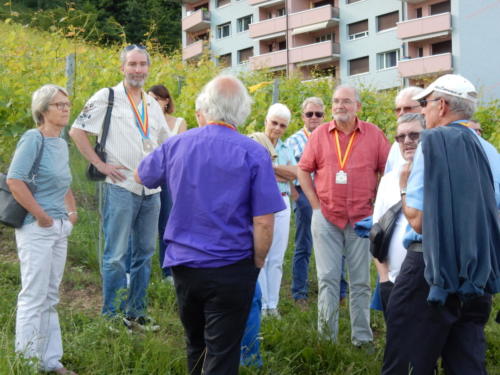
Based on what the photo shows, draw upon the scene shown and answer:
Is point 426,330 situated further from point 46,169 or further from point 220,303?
point 46,169

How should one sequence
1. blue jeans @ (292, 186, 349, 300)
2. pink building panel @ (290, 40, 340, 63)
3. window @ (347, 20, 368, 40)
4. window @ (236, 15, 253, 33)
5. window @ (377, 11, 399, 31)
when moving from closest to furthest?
blue jeans @ (292, 186, 349, 300) → window @ (377, 11, 399, 31) → pink building panel @ (290, 40, 340, 63) → window @ (347, 20, 368, 40) → window @ (236, 15, 253, 33)

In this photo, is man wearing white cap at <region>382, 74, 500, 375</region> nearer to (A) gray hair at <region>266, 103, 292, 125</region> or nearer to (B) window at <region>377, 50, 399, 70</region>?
(A) gray hair at <region>266, 103, 292, 125</region>

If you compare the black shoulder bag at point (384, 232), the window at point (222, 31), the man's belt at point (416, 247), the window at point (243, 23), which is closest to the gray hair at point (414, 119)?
the black shoulder bag at point (384, 232)

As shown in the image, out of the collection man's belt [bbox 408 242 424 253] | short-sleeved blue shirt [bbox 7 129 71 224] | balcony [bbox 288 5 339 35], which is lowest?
man's belt [bbox 408 242 424 253]

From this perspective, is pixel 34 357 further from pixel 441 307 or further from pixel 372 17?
pixel 372 17

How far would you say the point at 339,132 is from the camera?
5.50 metres

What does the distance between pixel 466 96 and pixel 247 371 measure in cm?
221

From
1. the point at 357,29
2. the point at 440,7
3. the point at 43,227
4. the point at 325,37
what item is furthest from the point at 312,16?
the point at 43,227

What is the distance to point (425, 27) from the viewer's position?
35.5m

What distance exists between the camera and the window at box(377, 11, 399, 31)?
39438mm

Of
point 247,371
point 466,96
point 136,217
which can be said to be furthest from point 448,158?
point 136,217

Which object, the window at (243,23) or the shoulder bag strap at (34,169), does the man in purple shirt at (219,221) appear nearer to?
the shoulder bag strap at (34,169)

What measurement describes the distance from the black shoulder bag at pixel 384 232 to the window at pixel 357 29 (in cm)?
3832

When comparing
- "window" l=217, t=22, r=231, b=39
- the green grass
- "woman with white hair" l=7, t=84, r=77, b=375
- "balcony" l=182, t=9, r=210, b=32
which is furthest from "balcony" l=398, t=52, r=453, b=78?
"woman with white hair" l=7, t=84, r=77, b=375
